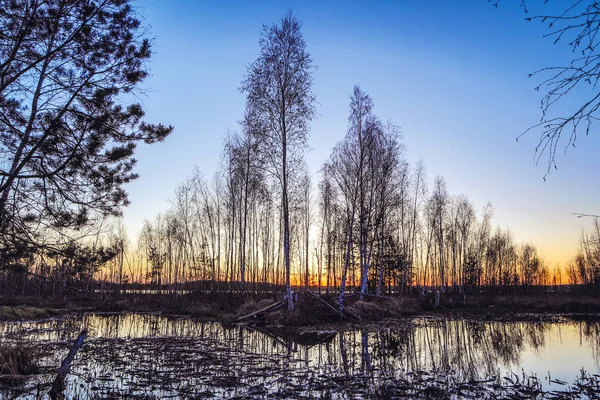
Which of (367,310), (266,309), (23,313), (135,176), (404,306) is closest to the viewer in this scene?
(135,176)

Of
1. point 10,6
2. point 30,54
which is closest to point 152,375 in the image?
point 30,54

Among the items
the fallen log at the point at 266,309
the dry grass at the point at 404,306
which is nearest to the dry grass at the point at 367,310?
the dry grass at the point at 404,306

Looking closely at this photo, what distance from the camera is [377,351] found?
37.7 ft

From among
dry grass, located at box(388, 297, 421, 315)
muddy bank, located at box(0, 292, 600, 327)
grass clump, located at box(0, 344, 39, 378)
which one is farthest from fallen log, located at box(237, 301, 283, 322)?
grass clump, located at box(0, 344, 39, 378)

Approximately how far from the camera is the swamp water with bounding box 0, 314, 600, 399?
659cm

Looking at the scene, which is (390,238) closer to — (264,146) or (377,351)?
(264,146)

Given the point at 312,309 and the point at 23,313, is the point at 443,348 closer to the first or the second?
the point at 312,309

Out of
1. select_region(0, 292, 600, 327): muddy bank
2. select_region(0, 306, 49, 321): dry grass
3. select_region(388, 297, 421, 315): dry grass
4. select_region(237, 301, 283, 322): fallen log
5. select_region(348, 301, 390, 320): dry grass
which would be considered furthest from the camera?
select_region(388, 297, 421, 315): dry grass

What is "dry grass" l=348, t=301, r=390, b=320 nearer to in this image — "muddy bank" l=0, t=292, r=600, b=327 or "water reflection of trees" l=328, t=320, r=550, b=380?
"muddy bank" l=0, t=292, r=600, b=327

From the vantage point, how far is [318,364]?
30.1 feet

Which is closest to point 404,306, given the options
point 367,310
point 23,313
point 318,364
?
point 367,310

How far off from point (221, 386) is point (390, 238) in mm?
40380

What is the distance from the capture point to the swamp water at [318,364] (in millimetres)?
6594

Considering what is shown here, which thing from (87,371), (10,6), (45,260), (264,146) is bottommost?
(87,371)
